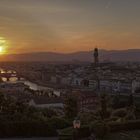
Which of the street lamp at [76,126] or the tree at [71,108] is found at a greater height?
the street lamp at [76,126]

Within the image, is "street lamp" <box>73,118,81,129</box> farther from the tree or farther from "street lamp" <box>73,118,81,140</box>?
the tree

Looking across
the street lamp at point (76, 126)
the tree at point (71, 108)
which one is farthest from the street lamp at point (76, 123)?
the tree at point (71, 108)

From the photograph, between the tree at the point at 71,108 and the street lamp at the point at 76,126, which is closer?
the street lamp at the point at 76,126

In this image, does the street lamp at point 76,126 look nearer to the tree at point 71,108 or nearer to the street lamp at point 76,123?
the street lamp at point 76,123

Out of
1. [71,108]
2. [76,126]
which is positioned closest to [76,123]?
[76,126]

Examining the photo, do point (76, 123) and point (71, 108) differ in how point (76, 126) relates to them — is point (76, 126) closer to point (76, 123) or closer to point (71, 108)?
point (76, 123)

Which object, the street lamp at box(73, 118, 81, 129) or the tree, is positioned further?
the tree

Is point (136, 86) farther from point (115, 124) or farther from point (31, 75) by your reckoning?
point (115, 124)

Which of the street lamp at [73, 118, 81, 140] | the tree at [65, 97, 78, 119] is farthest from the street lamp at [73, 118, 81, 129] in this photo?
the tree at [65, 97, 78, 119]

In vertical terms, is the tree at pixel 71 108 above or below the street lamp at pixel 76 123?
below

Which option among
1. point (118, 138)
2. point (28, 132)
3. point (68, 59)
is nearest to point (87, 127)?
point (118, 138)

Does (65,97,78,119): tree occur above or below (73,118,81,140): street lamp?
below
